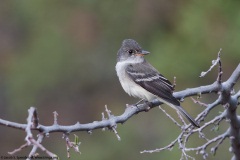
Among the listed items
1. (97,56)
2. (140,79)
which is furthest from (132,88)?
(97,56)

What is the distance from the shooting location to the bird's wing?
5961mm

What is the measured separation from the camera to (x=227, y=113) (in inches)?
191

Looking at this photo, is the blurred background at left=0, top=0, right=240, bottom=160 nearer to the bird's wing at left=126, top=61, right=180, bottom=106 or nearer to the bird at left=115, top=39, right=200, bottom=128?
the bird at left=115, top=39, right=200, bottom=128

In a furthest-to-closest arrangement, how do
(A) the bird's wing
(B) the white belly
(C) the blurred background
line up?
(C) the blurred background, (B) the white belly, (A) the bird's wing

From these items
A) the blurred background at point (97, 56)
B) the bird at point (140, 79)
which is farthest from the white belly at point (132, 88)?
the blurred background at point (97, 56)

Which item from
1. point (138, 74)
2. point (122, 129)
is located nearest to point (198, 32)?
point (122, 129)

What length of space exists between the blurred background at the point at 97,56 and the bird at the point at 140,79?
4.81 meters

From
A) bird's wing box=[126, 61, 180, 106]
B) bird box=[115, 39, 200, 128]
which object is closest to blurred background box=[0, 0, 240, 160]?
bird box=[115, 39, 200, 128]

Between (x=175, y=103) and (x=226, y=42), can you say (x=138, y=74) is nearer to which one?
(x=175, y=103)

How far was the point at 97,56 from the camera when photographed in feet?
43.7

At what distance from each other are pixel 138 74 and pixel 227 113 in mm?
2043

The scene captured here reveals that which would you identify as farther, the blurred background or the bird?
the blurred background

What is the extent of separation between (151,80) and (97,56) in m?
6.80

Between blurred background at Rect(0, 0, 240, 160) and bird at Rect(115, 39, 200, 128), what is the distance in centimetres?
481
